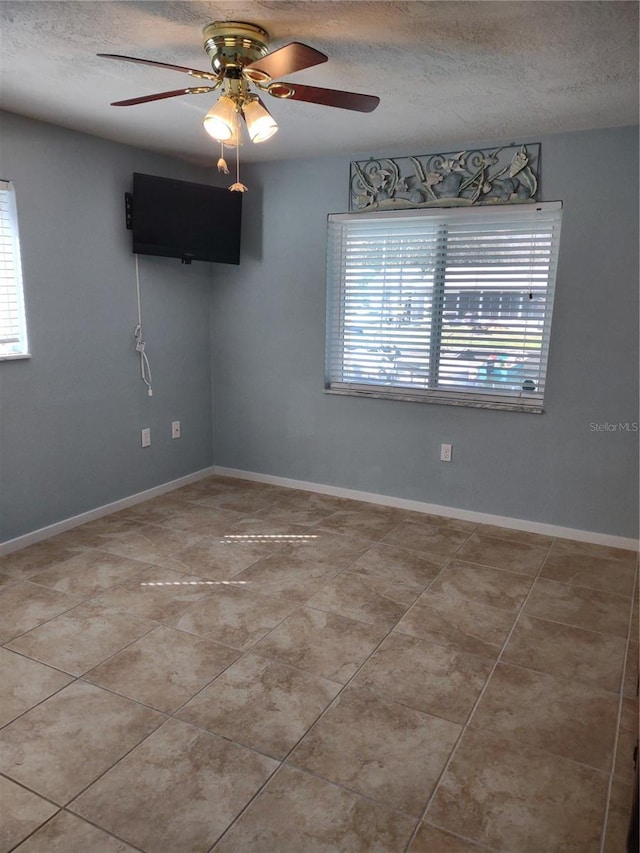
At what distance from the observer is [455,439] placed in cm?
383

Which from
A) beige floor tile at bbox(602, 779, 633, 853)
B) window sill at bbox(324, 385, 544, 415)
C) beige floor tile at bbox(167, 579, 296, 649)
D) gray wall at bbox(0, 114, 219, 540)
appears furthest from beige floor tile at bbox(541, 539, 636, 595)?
gray wall at bbox(0, 114, 219, 540)

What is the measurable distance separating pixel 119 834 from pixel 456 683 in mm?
1231

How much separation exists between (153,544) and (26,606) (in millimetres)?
825

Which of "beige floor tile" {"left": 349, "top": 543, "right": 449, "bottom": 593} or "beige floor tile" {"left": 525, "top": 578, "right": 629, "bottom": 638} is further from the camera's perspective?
"beige floor tile" {"left": 349, "top": 543, "right": 449, "bottom": 593}

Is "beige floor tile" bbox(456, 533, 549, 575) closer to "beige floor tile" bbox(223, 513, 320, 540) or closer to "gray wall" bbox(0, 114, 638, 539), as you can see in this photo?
"gray wall" bbox(0, 114, 638, 539)

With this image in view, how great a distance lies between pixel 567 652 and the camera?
244 cm

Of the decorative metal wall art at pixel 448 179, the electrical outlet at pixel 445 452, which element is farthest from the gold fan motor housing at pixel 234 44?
the electrical outlet at pixel 445 452

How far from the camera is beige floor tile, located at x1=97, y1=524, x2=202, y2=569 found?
10.7ft

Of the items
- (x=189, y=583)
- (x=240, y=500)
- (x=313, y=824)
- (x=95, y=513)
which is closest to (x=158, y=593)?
(x=189, y=583)

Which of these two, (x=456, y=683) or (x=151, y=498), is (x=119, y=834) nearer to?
(x=456, y=683)

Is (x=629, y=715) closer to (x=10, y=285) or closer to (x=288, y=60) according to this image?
(x=288, y=60)

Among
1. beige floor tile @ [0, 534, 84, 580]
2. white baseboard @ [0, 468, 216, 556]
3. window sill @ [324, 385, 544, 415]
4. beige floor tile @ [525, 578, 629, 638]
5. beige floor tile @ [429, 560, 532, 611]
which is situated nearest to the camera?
beige floor tile @ [525, 578, 629, 638]

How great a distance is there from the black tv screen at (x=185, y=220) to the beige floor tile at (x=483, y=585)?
260 centimetres

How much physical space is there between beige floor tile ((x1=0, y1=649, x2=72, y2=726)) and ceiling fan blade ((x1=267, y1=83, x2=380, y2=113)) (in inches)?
88.0
